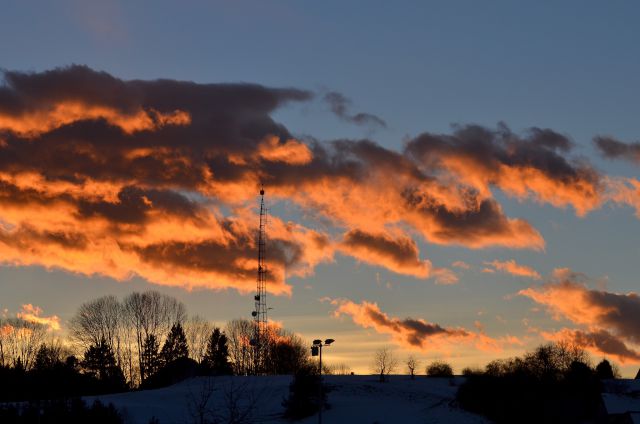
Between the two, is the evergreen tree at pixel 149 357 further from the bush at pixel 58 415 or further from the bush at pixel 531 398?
the bush at pixel 58 415

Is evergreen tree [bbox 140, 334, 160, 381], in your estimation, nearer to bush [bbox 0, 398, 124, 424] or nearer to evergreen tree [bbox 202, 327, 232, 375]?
evergreen tree [bbox 202, 327, 232, 375]

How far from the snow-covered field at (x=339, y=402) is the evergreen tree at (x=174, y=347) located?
1154 inches

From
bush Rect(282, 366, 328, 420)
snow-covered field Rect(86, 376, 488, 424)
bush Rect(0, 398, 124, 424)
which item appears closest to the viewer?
bush Rect(0, 398, 124, 424)

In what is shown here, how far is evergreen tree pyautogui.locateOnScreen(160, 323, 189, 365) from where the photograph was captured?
152 meters

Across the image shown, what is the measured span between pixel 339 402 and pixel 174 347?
57.4m

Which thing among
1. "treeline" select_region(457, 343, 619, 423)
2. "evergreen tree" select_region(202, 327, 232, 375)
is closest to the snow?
"treeline" select_region(457, 343, 619, 423)

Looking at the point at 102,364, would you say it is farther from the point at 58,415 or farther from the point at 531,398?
the point at 58,415

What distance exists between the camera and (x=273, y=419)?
321ft

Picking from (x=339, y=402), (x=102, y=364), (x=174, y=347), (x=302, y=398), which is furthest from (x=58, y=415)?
(x=174, y=347)

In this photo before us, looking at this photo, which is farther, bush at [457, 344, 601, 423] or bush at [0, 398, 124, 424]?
bush at [457, 344, 601, 423]

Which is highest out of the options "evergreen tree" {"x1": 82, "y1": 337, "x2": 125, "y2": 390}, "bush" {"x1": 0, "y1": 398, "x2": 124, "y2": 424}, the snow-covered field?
"evergreen tree" {"x1": 82, "y1": 337, "x2": 125, "y2": 390}

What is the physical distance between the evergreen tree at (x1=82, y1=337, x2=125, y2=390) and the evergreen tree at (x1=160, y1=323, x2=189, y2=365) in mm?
9435

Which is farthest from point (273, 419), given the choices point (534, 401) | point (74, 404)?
point (74, 404)

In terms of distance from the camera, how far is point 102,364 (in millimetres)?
143625
